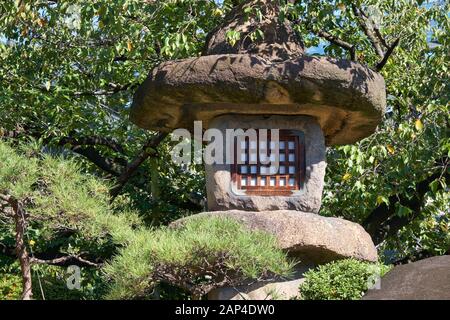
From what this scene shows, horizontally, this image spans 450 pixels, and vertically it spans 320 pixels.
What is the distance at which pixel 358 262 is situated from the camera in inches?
271

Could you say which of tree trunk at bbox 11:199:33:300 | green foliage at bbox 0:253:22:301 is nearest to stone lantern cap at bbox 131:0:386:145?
tree trunk at bbox 11:199:33:300

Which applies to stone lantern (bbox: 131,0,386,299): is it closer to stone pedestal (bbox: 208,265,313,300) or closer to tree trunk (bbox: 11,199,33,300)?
stone pedestal (bbox: 208,265,313,300)

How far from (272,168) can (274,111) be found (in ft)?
1.82

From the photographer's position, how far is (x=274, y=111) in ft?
25.3

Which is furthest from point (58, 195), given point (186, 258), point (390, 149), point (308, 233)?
point (390, 149)

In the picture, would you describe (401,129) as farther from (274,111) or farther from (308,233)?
(308,233)

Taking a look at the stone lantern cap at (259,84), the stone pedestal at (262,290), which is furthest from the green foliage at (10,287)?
the stone pedestal at (262,290)

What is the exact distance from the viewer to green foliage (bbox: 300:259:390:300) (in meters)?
6.54

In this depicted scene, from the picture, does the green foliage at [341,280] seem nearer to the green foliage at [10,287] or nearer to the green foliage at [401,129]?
the green foliage at [401,129]

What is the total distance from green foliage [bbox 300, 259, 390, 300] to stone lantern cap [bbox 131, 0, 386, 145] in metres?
1.54

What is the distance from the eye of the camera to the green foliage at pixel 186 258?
19.0 ft

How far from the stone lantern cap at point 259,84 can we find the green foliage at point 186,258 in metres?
1.60

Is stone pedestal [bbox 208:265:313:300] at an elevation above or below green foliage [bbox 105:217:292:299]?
below

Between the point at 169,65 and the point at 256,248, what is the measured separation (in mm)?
2242
